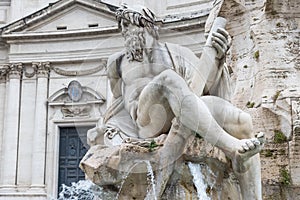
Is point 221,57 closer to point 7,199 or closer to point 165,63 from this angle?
point 165,63

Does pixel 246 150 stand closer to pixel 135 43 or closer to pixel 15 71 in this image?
pixel 135 43

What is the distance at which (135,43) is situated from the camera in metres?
4.01

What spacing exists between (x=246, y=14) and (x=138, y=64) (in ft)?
6.13

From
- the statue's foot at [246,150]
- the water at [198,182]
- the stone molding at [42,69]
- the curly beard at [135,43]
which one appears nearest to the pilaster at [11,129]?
the stone molding at [42,69]

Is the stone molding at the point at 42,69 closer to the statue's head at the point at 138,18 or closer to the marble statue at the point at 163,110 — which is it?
the marble statue at the point at 163,110

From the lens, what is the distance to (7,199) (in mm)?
18578

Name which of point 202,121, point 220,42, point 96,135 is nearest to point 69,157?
point 96,135

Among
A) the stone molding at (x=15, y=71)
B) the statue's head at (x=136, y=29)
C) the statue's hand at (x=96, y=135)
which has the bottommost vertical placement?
the statue's hand at (x=96, y=135)

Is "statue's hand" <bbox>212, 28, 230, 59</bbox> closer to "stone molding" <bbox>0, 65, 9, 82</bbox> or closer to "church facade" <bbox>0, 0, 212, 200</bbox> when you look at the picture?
"church facade" <bbox>0, 0, 212, 200</bbox>

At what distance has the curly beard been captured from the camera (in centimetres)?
400

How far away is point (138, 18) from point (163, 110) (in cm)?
71

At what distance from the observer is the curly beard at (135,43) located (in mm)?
3998

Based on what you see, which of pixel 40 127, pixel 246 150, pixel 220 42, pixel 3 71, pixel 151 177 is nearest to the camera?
pixel 246 150

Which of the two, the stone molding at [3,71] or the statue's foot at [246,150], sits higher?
the stone molding at [3,71]
